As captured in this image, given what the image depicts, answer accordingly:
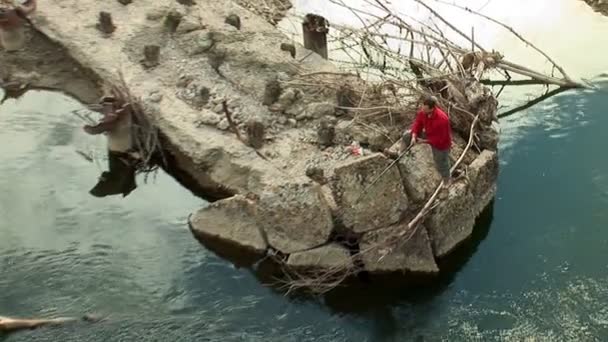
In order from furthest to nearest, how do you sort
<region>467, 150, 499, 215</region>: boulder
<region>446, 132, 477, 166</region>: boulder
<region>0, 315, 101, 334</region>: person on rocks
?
<region>446, 132, 477, 166</region>: boulder
<region>467, 150, 499, 215</region>: boulder
<region>0, 315, 101, 334</region>: person on rocks

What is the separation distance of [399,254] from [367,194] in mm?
965

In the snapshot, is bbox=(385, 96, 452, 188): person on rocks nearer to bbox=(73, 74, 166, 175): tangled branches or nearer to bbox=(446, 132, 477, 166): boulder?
bbox=(446, 132, 477, 166): boulder

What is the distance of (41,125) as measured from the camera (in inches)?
560

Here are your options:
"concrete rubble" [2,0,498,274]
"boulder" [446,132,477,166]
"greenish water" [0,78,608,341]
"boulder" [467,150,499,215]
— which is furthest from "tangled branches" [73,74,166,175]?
"boulder" [467,150,499,215]

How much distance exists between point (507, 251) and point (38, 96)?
8990 mm

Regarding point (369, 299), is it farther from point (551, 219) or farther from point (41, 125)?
point (41, 125)

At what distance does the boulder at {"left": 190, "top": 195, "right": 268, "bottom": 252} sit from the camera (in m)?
11.6

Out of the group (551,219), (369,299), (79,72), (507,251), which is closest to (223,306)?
(369,299)

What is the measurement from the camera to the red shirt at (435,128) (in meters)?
10.9

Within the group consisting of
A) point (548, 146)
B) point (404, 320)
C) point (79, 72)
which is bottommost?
point (404, 320)

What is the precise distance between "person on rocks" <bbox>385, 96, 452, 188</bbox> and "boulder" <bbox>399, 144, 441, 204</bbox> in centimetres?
15

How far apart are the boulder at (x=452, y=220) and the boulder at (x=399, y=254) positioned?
0.23 meters

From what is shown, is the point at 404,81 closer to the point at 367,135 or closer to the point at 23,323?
the point at 367,135

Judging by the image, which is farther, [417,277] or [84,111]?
[84,111]
